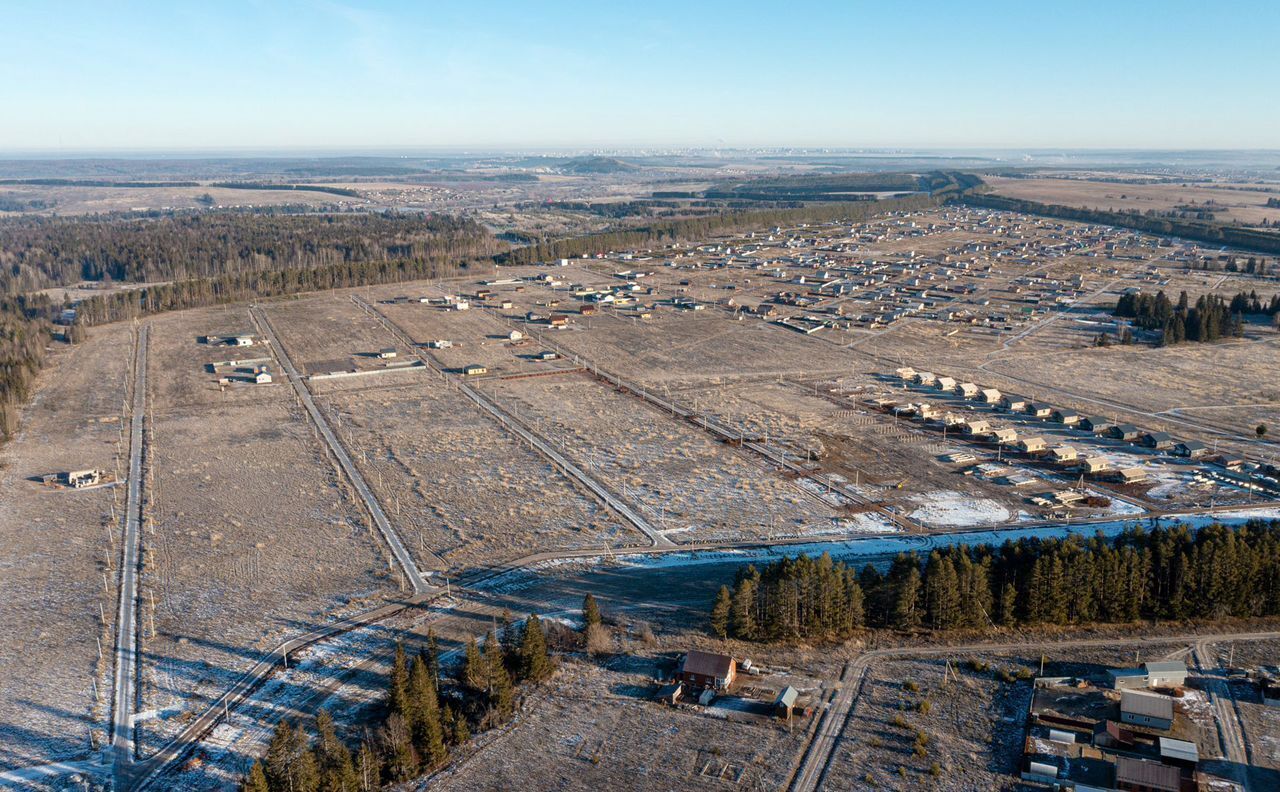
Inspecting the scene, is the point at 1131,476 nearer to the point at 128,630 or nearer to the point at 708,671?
the point at 708,671

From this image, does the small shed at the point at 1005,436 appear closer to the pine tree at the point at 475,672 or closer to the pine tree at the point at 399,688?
the pine tree at the point at 475,672

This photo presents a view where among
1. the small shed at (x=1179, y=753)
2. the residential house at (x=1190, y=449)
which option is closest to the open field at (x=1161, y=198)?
the residential house at (x=1190, y=449)

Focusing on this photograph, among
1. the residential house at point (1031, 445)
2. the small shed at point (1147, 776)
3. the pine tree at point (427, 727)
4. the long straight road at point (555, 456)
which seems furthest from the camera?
the residential house at point (1031, 445)

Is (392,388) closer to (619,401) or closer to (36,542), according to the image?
(619,401)

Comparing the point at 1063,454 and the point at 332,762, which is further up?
the point at 1063,454

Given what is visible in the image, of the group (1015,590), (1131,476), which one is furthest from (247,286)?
(1015,590)

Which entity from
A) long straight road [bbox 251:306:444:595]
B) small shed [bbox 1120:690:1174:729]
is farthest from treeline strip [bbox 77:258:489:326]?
small shed [bbox 1120:690:1174:729]
